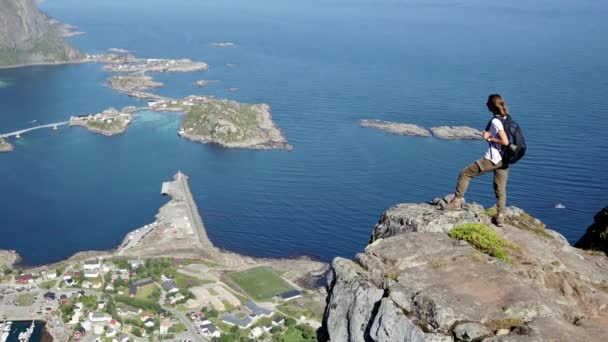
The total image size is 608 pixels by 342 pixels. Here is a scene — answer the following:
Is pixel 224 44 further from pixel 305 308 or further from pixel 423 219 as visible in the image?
pixel 423 219

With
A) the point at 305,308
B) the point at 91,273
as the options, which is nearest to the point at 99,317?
the point at 91,273

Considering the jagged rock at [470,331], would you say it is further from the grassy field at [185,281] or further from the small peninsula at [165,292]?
the grassy field at [185,281]

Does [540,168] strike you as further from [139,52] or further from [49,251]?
[139,52]

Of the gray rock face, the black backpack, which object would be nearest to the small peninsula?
the black backpack

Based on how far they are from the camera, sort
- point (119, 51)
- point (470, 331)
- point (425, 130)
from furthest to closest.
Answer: point (119, 51), point (425, 130), point (470, 331)

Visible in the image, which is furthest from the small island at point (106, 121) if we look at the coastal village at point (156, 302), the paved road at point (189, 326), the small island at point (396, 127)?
the paved road at point (189, 326)
